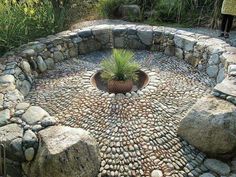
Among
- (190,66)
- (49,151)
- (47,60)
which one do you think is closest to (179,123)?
(49,151)

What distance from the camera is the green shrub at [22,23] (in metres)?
4.47

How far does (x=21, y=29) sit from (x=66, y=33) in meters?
0.78

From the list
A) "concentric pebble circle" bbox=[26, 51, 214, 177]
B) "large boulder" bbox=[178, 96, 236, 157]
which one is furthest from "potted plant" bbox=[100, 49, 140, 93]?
"large boulder" bbox=[178, 96, 236, 157]

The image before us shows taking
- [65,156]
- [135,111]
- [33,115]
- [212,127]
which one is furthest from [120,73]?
[65,156]

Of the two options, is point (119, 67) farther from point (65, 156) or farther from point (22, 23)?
point (22, 23)

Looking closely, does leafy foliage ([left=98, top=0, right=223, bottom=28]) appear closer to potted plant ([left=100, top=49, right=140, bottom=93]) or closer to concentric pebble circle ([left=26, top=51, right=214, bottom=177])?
concentric pebble circle ([left=26, top=51, right=214, bottom=177])

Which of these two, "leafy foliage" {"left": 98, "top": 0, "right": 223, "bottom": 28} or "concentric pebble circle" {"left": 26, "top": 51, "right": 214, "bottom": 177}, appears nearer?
"concentric pebble circle" {"left": 26, "top": 51, "right": 214, "bottom": 177}

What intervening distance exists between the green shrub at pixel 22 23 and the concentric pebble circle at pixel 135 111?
675 mm

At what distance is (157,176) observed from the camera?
112 inches

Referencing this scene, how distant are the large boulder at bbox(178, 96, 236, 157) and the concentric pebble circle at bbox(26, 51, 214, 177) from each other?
0.40 feet

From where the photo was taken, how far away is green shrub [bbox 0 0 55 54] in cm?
447

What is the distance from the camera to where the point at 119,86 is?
395 centimetres

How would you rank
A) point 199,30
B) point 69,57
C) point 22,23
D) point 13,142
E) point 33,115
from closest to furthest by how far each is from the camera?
point 13,142 → point 33,115 → point 22,23 → point 69,57 → point 199,30

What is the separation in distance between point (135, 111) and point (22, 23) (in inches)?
91.4
